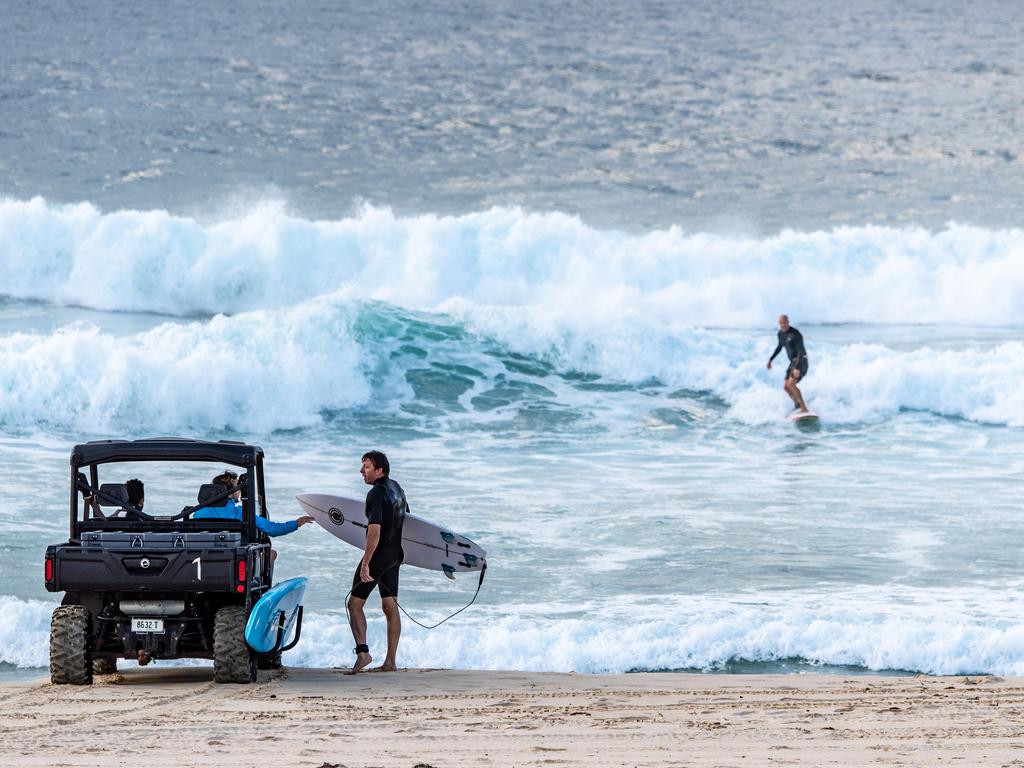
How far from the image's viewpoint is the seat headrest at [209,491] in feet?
27.2

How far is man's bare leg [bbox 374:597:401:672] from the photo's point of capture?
8.67 meters

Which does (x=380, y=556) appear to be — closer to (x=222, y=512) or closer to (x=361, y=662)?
(x=361, y=662)

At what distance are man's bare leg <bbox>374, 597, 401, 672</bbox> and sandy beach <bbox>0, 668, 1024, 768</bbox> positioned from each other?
0.25m

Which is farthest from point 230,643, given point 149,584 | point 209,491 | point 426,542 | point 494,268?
point 494,268

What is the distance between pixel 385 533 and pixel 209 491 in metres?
1.07

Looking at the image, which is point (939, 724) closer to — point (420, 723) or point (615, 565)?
point (420, 723)

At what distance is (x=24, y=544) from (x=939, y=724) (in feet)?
26.9

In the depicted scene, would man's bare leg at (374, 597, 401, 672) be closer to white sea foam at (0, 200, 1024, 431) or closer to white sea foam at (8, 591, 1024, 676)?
white sea foam at (8, 591, 1024, 676)

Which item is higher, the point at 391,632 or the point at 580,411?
the point at 580,411

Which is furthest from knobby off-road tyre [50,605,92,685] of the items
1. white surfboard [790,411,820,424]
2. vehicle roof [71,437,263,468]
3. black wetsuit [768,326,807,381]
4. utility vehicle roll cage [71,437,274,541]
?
black wetsuit [768,326,807,381]

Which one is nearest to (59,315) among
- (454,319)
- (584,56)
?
(454,319)

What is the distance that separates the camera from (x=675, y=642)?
377 inches

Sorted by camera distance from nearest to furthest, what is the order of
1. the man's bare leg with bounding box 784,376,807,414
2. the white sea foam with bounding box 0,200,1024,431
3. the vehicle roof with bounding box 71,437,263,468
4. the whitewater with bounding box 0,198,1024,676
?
the vehicle roof with bounding box 71,437,263,468
the whitewater with bounding box 0,198,1024,676
the white sea foam with bounding box 0,200,1024,431
the man's bare leg with bounding box 784,376,807,414

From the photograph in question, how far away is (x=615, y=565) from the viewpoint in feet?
39.4
